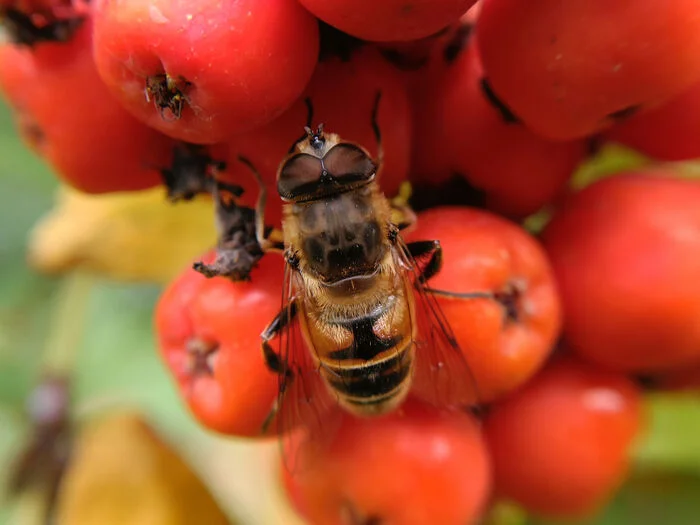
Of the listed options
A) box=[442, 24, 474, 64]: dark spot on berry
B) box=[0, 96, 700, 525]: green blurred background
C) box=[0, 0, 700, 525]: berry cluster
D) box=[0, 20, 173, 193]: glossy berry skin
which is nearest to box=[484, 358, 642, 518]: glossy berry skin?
box=[0, 0, 700, 525]: berry cluster

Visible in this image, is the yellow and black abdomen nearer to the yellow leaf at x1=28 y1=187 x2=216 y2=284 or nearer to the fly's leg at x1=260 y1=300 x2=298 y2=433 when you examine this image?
the fly's leg at x1=260 y1=300 x2=298 y2=433

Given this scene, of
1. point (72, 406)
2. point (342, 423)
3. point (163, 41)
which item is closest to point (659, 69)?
point (163, 41)

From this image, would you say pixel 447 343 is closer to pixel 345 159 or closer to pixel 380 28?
pixel 345 159

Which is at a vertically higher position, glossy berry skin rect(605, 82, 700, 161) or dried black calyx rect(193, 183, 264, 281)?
glossy berry skin rect(605, 82, 700, 161)

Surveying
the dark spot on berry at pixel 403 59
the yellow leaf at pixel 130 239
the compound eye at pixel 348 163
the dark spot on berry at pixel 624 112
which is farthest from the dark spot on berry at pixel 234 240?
the yellow leaf at pixel 130 239

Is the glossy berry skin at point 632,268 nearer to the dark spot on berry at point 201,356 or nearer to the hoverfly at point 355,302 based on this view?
the hoverfly at point 355,302

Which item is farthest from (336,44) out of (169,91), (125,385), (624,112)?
(125,385)

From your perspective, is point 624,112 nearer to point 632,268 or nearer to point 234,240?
point 632,268
